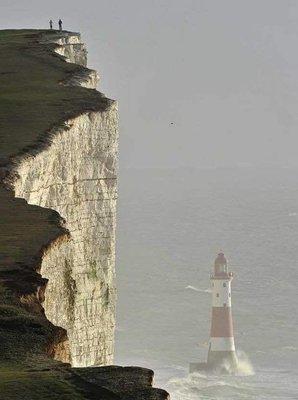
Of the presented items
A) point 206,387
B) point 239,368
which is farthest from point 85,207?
point 239,368

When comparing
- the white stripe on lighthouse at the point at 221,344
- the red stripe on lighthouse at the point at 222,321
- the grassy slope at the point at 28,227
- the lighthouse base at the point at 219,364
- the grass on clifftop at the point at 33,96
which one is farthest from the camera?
the white stripe on lighthouse at the point at 221,344

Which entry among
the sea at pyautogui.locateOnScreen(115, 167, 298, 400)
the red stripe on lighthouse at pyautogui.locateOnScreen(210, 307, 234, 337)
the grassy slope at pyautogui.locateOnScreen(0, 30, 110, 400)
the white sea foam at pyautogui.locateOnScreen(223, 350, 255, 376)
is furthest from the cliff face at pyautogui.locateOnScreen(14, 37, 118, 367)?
the red stripe on lighthouse at pyautogui.locateOnScreen(210, 307, 234, 337)

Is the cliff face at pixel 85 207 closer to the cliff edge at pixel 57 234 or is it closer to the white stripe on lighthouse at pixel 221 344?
the cliff edge at pixel 57 234

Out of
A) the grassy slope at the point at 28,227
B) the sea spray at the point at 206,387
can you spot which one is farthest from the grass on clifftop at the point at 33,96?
the sea spray at the point at 206,387

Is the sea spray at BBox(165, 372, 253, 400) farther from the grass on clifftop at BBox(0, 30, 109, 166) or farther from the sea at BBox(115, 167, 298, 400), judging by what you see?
the grass on clifftop at BBox(0, 30, 109, 166)

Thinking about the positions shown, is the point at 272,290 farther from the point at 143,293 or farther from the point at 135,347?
the point at 135,347

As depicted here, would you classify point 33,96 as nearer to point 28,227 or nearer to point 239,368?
point 28,227
